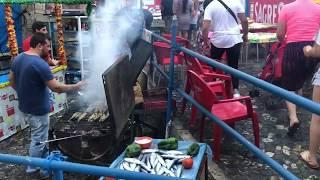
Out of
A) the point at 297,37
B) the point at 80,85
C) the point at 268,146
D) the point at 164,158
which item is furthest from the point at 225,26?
the point at 164,158

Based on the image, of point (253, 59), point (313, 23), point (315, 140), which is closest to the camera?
point (315, 140)

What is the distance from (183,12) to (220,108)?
7725mm

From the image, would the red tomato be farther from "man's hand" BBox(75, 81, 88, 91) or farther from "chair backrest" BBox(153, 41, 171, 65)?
"chair backrest" BBox(153, 41, 171, 65)

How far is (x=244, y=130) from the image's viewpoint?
5.30 meters

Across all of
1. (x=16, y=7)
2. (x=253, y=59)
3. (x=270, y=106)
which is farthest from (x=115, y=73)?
(x=16, y=7)

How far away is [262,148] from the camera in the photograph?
4.73m

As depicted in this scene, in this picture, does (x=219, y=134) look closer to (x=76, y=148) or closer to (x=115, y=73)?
(x=115, y=73)

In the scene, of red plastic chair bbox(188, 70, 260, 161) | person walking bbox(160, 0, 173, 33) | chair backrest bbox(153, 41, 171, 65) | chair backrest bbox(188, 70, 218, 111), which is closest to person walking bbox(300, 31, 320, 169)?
red plastic chair bbox(188, 70, 260, 161)

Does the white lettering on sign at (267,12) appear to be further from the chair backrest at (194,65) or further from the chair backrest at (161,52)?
the chair backrest at (194,65)

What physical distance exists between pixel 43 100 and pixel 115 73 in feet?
3.68

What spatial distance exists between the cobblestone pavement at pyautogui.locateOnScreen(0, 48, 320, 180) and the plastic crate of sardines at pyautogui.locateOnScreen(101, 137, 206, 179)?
68cm

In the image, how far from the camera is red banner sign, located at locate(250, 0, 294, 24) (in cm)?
953

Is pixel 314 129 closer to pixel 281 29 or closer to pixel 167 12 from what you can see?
pixel 281 29

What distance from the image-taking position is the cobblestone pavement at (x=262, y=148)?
13.6 ft
